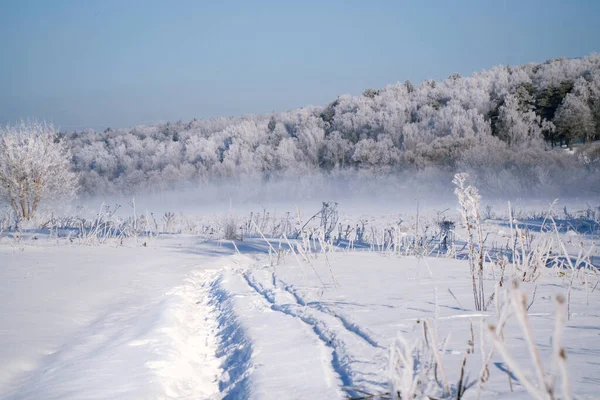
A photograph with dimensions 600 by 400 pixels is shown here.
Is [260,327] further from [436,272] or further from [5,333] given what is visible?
[436,272]

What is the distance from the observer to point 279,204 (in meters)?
25.4

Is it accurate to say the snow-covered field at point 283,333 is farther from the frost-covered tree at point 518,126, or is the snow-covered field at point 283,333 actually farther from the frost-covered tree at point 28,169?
the frost-covered tree at point 518,126

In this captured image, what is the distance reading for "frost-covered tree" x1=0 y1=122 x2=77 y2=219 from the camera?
16.5 m

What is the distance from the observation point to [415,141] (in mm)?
27109

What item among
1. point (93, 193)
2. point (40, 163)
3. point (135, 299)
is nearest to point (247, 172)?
point (93, 193)

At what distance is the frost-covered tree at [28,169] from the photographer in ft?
54.1

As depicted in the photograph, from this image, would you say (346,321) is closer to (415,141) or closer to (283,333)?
(283,333)

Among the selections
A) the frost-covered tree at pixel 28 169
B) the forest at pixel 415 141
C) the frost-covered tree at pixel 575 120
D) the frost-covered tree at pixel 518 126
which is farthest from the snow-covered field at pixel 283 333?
the frost-covered tree at pixel 575 120

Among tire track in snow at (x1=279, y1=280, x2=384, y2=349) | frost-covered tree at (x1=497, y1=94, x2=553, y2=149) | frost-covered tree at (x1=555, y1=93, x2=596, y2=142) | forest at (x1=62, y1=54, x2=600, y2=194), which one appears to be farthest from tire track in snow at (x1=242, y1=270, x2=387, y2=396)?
frost-covered tree at (x1=555, y1=93, x2=596, y2=142)

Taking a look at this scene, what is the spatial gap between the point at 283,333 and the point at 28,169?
1760cm

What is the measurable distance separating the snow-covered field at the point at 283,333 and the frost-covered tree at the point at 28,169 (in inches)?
526

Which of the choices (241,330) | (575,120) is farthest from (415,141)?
(241,330)

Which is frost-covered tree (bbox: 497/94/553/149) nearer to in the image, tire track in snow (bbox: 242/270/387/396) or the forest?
the forest

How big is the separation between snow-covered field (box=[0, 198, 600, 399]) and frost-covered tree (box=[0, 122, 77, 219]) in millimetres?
13358
